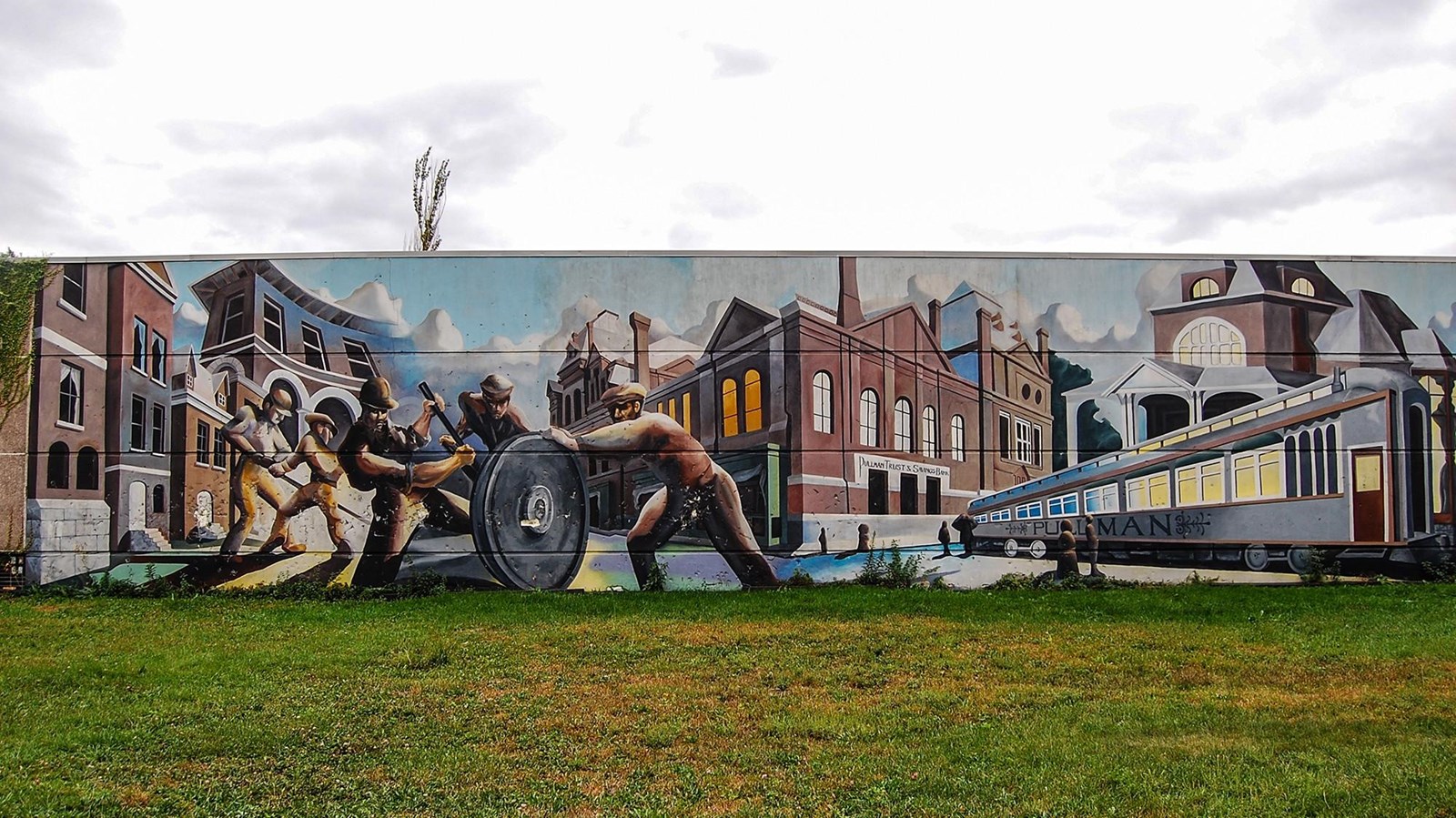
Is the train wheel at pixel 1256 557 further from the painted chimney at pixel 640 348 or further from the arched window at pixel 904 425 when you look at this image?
the painted chimney at pixel 640 348

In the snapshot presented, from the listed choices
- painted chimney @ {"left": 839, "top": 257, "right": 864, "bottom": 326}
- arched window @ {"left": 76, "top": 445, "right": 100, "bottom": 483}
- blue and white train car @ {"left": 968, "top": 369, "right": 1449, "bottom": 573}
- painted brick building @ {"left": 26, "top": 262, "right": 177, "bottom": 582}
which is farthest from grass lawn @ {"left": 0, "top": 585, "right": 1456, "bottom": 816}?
painted chimney @ {"left": 839, "top": 257, "right": 864, "bottom": 326}

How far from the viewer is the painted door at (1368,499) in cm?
1375

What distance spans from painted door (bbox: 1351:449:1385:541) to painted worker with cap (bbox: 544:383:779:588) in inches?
276

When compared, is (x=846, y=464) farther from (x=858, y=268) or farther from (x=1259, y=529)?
(x=1259, y=529)

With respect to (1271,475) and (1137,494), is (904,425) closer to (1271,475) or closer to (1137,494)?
(1137,494)

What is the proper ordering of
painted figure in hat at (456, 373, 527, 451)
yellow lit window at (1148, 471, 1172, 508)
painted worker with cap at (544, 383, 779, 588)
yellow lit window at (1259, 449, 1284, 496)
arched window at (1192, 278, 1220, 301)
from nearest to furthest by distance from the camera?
1. painted worker with cap at (544, 383, 779, 588)
2. painted figure in hat at (456, 373, 527, 451)
3. yellow lit window at (1259, 449, 1284, 496)
4. yellow lit window at (1148, 471, 1172, 508)
5. arched window at (1192, 278, 1220, 301)

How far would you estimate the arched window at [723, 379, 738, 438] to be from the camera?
13555 mm

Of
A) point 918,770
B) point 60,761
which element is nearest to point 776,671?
point 918,770

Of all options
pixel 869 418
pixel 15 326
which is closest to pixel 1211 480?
pixel 869 418

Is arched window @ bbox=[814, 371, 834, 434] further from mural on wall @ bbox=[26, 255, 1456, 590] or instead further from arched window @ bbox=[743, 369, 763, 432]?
arched window @ bbox=[743, 369, 763, 432]

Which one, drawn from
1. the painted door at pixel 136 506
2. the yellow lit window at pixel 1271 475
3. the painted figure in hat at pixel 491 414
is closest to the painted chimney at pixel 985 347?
the yellow lit window at pixel 1271 475

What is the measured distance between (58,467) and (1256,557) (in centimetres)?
1417

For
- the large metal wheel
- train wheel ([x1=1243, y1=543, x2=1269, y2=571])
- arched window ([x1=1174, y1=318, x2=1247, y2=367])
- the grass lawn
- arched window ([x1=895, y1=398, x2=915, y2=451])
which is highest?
arched window ([x1=1174, y1=318, x2=1247, y2=367])

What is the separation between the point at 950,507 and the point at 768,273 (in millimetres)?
3563
